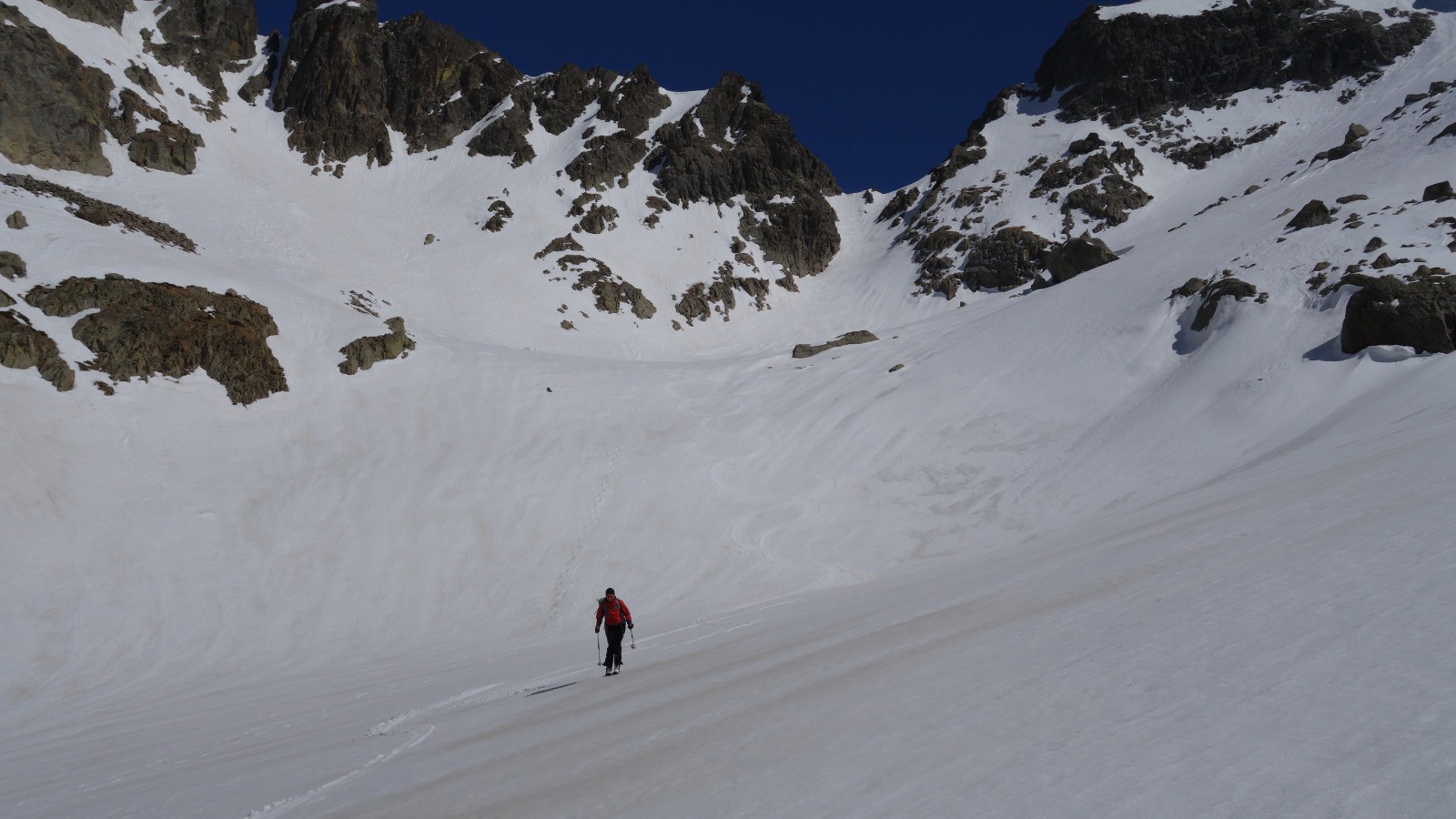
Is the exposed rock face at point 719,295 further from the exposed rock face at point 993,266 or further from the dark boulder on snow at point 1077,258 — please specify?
the dark boulder on snow at point 1077,258

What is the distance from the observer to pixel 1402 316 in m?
20.8

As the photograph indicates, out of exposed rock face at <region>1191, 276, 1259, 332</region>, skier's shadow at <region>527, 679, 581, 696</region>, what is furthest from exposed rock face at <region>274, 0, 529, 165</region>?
skier's shadow at <region>527, 679, 581, 696</region>

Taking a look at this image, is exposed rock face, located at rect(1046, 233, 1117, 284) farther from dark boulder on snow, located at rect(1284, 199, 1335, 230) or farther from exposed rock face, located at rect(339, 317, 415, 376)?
exposed rock face, located at rect(339, 317, 415, 376)

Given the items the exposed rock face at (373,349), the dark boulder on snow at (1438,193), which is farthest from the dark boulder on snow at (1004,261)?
the exposed rock face at (373,349)

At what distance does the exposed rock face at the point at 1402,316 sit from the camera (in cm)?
2012

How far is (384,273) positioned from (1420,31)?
3881 inches

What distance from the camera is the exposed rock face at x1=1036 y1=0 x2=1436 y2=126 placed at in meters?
77.8

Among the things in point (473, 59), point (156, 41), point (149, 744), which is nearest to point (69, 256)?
point (149, 744)

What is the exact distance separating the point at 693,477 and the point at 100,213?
117ft

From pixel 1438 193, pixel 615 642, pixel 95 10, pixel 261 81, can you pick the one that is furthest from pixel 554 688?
pixel 261 81

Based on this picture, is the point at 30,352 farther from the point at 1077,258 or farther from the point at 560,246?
the point at 1077,258

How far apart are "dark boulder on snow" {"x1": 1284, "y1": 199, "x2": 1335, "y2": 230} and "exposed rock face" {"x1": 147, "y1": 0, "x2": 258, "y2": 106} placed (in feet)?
281

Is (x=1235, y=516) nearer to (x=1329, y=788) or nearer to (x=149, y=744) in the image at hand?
(x=1329, y=788)

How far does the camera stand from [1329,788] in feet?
10.7
